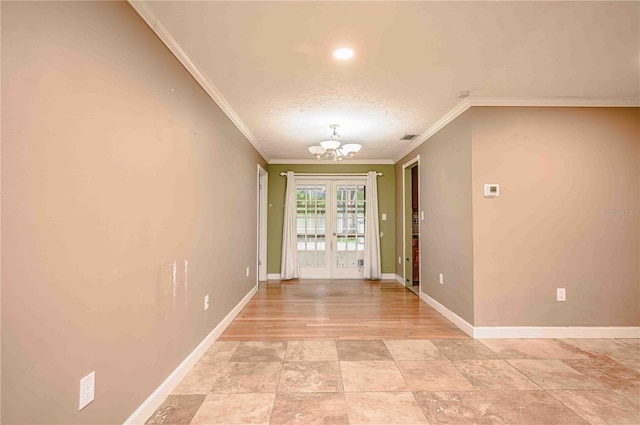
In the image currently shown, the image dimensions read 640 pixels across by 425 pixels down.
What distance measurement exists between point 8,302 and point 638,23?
11.1 ft

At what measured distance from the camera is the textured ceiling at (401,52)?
5.83ft

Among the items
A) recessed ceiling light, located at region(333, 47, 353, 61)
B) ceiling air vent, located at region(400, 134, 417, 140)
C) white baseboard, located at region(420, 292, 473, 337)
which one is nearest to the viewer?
recessed ceiling light, located at region(333, 47, 353, 61)

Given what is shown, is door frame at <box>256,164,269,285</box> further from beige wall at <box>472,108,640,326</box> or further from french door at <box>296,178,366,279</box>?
beige wall at <box>472,108,640,326</box>

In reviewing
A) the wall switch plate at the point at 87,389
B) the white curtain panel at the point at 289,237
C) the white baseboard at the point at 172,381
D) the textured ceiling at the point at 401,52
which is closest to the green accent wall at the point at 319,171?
the white curtain panel at the point at 289,237

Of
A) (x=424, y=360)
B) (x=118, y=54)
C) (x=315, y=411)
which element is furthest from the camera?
(x=424, y=360)

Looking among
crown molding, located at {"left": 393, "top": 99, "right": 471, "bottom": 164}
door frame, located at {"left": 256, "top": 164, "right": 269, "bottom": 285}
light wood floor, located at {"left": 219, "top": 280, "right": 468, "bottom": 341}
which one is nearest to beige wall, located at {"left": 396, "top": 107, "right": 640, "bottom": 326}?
crown molding, located at {"left": 393, "top": 99, "right": 471, "bottom": 164}

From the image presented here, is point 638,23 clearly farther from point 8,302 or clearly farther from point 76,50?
point 8,302

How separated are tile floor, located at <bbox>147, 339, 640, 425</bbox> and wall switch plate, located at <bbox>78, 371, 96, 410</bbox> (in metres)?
0.57

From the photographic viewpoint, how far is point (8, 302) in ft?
3.27

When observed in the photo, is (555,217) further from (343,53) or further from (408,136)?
(343,53)

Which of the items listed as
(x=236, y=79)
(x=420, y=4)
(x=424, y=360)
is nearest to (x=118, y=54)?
(x=236, y=79)

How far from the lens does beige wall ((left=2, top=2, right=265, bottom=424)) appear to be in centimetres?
104

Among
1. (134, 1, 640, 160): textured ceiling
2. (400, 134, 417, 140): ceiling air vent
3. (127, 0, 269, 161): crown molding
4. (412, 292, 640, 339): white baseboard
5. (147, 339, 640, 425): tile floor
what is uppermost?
(400, 134, 417, 140): ceiling air vent

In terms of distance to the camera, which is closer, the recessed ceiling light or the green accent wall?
the recessed ceiling light
